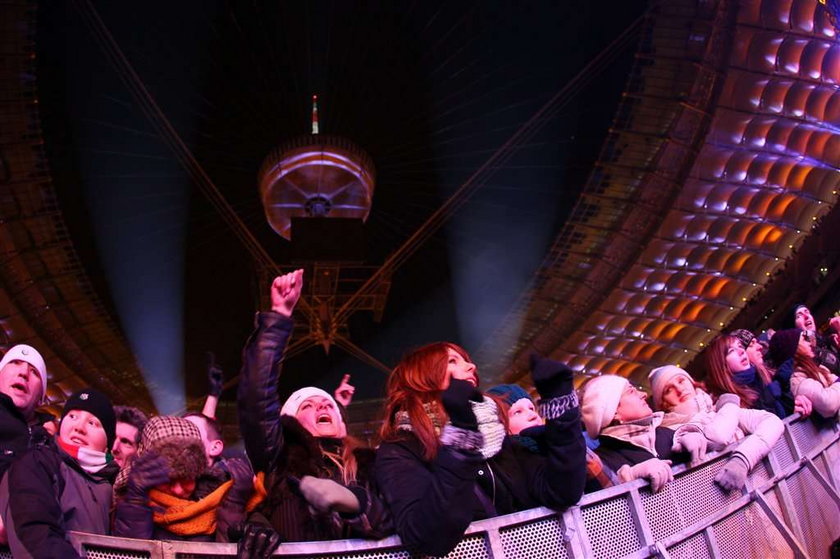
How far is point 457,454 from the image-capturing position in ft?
9.98

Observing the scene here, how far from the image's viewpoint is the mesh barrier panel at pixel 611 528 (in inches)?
144

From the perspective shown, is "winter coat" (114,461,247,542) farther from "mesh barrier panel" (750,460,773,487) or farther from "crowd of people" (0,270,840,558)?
"mesh barrier panel" (750,460,773,487)

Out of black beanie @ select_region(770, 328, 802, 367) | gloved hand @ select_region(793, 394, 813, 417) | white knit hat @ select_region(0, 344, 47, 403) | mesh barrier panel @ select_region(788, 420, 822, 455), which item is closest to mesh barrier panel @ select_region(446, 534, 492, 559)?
white knit hat @ select_region(0, 344, 47, 403)

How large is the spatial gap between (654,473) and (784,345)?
3791 millimetres

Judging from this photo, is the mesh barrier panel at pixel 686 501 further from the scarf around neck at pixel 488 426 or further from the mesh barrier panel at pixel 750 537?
the scarf around neck at pixel 488 426

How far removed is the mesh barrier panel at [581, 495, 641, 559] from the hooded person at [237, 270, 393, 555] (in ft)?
3.35

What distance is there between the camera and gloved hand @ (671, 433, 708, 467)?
4.62 metres

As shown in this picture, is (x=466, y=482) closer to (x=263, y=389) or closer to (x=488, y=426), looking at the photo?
(x=488, y=426)

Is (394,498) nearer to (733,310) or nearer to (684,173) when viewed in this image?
(684,173)

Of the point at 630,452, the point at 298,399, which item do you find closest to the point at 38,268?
the point at 298,399

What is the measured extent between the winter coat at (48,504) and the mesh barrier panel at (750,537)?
11.0 feet

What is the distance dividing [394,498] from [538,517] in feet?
2.21

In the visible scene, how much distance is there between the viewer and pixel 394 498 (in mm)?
3361

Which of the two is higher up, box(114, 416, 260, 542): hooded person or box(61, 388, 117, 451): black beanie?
box(61, 388, 117, 451): black beanie
